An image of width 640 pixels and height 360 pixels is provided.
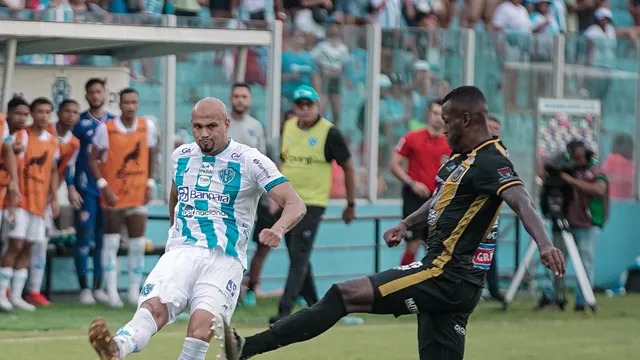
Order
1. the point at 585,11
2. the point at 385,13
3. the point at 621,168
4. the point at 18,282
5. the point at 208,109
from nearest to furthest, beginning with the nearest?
the point at 208,109
the point at 18,282
the point at 385,13
the point at 621,168
the point at 585,11

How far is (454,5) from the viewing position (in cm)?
2241

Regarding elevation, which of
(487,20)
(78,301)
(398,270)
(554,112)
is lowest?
(78,301)

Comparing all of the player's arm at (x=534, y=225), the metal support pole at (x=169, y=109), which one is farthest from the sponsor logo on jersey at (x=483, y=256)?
the metal support pole at (x=169, y=109)

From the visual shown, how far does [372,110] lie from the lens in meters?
19.5

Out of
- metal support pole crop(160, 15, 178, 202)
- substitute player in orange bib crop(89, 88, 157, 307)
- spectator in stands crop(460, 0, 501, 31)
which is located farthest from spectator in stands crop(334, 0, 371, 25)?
substitute player in orange bib crop(89, 88, 157, 307)

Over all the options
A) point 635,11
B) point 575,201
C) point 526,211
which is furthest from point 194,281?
point 635,11

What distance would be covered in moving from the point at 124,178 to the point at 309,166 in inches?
94.7

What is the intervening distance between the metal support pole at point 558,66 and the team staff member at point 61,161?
7.29 metres

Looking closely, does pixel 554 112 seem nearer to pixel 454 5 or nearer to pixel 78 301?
pixel 454 5

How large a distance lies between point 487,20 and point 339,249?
4.76 m

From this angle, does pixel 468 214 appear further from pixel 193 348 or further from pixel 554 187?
pixel 554 187

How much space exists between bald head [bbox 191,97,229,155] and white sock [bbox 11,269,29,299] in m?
6.75

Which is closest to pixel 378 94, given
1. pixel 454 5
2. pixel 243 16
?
pixel 243 16

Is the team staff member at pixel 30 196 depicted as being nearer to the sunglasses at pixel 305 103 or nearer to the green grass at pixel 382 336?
the green grass at pixel 382 336
